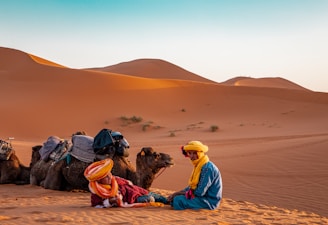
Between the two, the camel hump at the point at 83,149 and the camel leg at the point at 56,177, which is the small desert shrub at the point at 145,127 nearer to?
the camel leg at the point at 56,177

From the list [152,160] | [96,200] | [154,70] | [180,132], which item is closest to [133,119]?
[180,132]

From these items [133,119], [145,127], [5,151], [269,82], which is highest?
[269,82]

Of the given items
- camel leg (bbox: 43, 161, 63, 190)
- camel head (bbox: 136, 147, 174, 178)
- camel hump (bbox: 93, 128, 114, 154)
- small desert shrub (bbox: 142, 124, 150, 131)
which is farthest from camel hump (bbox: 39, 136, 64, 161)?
small desert shrub (bbox: 142, 124, 150, 131)

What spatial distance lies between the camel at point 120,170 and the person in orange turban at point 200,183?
1.22 m

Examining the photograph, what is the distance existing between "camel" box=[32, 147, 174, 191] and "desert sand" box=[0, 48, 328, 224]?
35 centimetres

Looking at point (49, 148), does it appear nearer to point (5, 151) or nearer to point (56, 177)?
point (56, 177)

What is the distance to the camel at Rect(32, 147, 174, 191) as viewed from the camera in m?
8.02

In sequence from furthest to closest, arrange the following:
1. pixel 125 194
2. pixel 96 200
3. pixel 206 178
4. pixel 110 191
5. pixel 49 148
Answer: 1. pixel 49 148
2. pixel 125 194
3. pixel 96 200
4. pixel 110 191
5. pixel 206 178

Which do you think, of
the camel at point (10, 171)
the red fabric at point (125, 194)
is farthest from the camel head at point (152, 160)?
the camel at point (10, 171)

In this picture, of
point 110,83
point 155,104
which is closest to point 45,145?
point 155,104

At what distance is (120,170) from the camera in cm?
845

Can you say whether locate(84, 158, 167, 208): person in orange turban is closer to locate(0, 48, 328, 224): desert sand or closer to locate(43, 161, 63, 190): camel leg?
locate(0, 48, 328, 224): desert sand

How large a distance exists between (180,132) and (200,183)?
71.7ft

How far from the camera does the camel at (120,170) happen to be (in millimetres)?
8023
